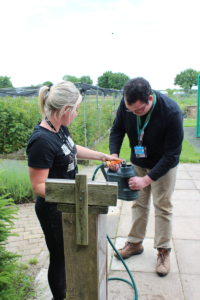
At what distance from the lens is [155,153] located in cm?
245

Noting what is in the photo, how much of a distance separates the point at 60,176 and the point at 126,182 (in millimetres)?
672

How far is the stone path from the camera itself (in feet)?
7.68

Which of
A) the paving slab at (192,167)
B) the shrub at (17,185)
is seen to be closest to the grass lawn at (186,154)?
the paving slab at (192,167)

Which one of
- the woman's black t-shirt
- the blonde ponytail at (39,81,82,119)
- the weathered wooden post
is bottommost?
the weathered wooden post

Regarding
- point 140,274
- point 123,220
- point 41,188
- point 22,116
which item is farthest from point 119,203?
point 22,116

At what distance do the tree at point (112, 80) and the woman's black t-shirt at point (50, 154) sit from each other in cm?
3512

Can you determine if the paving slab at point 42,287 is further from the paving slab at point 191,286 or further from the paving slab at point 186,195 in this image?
the paving slab at point 186,195

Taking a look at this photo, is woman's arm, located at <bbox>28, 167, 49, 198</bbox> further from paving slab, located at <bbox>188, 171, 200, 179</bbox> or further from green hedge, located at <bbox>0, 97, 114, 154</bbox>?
green hedge, located at <bbox>0, 97, 114, 154</bbox>

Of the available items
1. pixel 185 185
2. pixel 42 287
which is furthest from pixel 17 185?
pixel 185 185

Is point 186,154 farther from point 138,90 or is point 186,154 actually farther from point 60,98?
point 60,98

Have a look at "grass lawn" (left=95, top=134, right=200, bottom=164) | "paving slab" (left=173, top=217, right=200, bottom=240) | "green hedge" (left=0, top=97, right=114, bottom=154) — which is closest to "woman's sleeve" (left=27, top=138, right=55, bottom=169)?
"paving slab" (left=173, top=217, right=200, bottom=240)

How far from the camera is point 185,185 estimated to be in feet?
16.8

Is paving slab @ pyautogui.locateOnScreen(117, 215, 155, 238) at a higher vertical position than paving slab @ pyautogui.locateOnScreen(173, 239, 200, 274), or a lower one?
higher

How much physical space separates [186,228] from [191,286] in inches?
44.5
